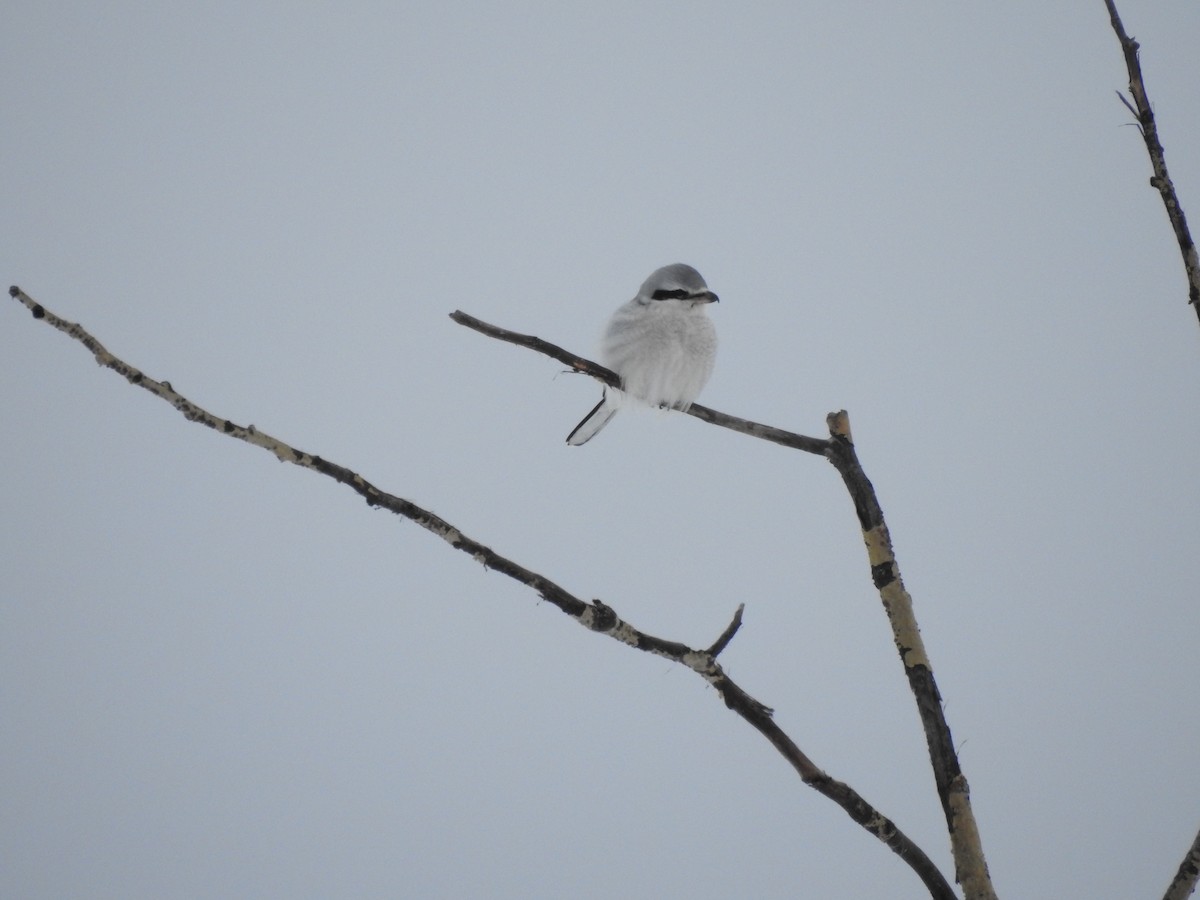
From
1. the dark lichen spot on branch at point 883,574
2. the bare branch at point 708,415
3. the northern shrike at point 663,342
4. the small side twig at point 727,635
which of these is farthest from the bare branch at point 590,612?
the northern shrike at point 663,342

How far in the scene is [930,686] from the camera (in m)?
2.27

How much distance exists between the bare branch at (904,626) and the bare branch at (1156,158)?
0.89 meters

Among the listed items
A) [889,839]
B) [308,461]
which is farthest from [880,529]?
[308,461]

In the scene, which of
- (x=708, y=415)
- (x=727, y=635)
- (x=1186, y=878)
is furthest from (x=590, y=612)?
(x=1186, y=878)

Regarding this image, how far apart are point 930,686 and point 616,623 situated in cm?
87

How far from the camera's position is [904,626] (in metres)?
2.37

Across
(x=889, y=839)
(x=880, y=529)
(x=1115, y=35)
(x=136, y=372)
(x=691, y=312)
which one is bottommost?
(x=889, y=839)

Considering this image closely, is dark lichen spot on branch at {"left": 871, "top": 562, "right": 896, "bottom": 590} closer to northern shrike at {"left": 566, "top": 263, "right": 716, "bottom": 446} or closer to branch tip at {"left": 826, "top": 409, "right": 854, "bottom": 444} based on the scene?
branch tip at {"left": 826, "top": 409, "right": 854, "bottom": 444}

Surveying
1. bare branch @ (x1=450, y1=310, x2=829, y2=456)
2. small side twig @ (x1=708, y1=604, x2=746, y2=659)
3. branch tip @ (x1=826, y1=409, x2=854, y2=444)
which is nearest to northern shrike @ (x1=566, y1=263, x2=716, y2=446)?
bare branch @ (x1=450, y1=310, x2=829, y2=456)

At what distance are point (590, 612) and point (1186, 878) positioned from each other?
4.92 ft

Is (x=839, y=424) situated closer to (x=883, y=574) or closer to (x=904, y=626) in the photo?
(x=883, y=574)

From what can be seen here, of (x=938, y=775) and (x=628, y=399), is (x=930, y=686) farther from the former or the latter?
(x=628, y=399)

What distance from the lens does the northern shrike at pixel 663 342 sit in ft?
17.9

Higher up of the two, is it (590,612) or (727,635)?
(727,635)
